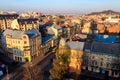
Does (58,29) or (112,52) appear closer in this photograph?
(112,52)

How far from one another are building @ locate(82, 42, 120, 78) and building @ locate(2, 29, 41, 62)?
20976mm

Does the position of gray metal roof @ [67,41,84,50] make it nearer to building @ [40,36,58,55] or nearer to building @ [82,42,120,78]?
building @ [82,42,120,78]

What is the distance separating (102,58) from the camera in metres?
50.3

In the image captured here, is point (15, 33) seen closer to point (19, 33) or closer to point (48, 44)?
point (19, 33)

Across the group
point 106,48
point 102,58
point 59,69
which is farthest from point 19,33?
point 106,48

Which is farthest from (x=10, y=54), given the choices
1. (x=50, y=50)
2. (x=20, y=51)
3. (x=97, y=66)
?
(x=97, y=66)

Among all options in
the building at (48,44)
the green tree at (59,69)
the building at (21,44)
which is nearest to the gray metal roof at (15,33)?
the building at (21,44)

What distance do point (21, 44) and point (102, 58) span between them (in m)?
29.7

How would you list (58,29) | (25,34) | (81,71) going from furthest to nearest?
(58,29)
(25,34)
(81,71)

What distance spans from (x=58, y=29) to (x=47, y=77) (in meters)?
42.0

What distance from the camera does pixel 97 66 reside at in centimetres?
5153

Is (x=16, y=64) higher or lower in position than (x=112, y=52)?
lower

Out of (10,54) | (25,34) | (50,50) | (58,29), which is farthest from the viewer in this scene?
(58,29)

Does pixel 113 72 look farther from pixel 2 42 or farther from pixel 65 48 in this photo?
pixel 2 42
